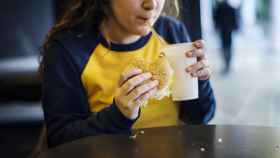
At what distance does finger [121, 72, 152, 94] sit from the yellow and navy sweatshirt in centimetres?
7

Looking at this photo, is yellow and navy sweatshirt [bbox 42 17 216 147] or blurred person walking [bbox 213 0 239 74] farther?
blurred person walking [bbox 213 0 239 74]

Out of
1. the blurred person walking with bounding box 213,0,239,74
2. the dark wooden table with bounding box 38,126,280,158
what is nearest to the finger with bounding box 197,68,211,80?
the dark wooden table with bounding box 38,126,280,158

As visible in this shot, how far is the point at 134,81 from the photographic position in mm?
966

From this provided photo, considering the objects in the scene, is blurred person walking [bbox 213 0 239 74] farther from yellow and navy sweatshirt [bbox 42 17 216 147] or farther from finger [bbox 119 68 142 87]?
finger [bbox 119 68 142 87]

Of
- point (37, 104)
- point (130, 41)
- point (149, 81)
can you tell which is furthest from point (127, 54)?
point (37, 104)

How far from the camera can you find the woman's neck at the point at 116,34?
1229 millimetres

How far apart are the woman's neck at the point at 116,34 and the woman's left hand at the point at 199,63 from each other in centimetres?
21

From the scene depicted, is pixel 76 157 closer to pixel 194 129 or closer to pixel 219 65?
pixel 194 129

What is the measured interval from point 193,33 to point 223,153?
1.47m

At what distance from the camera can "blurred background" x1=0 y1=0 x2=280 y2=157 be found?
3.03m

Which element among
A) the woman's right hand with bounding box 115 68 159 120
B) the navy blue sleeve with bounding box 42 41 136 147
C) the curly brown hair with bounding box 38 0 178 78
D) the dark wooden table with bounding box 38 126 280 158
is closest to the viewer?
the dark wooden table with bounding box 38 126 280 158

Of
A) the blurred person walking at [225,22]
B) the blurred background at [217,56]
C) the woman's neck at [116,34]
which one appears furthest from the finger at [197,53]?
the blurred person walking at [225,22]

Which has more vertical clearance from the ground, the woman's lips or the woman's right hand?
the woman's lips

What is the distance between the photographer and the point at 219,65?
327 cm
